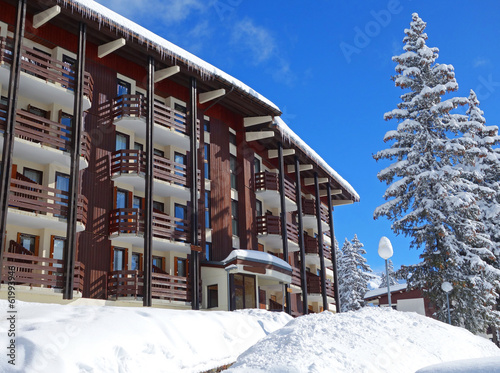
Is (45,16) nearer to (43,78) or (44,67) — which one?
(44,67)

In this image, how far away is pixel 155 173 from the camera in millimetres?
25031

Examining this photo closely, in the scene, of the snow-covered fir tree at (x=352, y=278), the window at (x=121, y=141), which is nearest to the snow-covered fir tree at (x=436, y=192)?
the window at (x=121, y=141)

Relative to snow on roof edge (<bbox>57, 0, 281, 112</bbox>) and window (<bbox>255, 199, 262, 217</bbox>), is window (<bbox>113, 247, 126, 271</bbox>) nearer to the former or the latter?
snow on roof edge (<bbox>57, 0, 281, 112</bbox>)

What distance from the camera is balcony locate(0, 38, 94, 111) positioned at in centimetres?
2028

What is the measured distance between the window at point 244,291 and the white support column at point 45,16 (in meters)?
14.3

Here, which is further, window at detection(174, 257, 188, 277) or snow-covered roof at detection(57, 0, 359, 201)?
window at detection(174, 257, 188, 277)

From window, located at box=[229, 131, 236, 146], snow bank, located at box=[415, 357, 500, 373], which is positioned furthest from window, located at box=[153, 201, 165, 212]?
snow bank, located at box=[415, 357, 500, 373]

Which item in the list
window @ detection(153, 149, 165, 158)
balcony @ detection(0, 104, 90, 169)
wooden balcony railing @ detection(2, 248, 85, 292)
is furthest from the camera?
window @ detection(153, 149, 165, 158)

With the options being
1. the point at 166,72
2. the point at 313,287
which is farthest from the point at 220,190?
the point at 313,287

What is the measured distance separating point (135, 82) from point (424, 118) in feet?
48.5

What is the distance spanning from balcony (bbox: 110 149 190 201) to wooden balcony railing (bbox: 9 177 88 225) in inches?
100

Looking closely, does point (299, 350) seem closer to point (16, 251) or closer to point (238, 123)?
point (16, 251)

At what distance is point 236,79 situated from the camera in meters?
29.5

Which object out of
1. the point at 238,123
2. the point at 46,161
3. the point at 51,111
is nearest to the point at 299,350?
the point at 46,161
